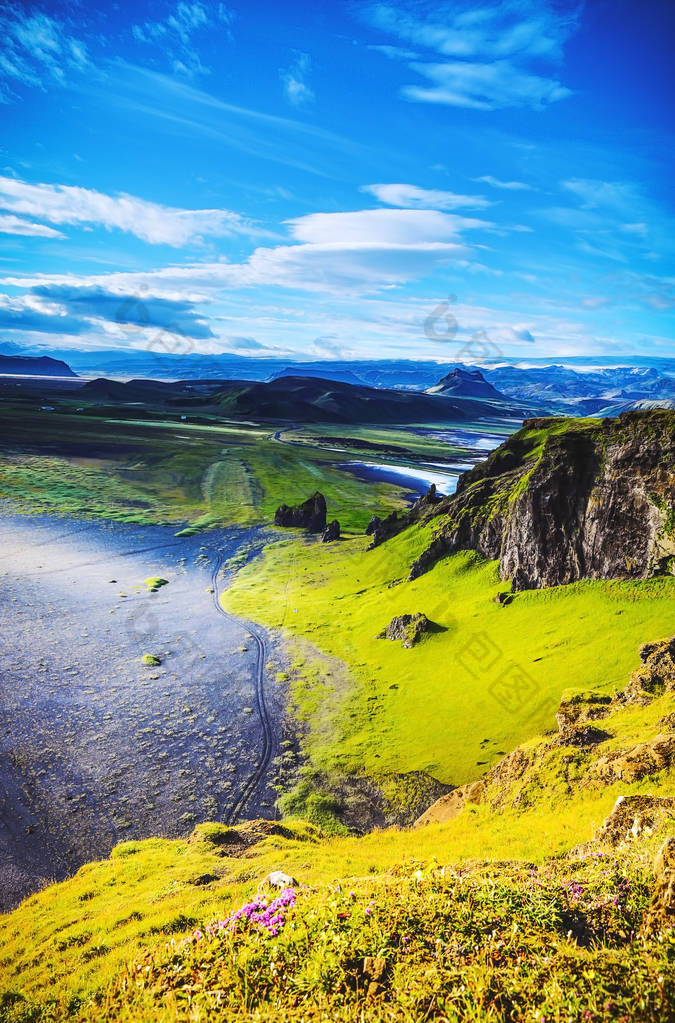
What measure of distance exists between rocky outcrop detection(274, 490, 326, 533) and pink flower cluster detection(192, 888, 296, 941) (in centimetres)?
9650

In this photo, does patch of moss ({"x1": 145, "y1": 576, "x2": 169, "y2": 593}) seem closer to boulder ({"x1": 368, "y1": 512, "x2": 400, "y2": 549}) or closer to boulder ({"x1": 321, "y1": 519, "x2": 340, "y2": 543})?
boulder ({"x1": 321, "y1": 519, "x2": 340, "y2": 543})

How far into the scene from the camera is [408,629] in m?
51.9

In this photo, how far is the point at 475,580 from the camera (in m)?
53.2

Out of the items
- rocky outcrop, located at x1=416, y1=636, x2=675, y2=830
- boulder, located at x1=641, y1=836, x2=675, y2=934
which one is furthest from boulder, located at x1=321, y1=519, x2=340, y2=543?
boulder, located at x1=641, y1=836, x2=675, y2=934

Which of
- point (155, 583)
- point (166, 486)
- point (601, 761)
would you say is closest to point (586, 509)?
point (601, 761)

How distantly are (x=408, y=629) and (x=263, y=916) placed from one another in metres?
40.2

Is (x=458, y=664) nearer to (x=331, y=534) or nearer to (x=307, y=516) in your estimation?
(x=331, y=534)

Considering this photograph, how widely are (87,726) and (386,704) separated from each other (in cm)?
2716

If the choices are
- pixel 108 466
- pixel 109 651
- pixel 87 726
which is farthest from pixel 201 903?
pixel 108 466

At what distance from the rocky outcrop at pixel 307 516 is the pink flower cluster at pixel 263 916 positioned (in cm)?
9650

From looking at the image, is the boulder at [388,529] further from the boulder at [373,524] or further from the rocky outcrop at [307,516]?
the rocky outcrop at [307,516]

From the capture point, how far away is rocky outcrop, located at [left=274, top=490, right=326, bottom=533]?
113 metres

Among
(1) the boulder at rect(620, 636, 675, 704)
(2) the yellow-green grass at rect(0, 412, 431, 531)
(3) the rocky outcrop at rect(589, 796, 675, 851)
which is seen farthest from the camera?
(2) the yellow-green grass at rect(0, 412, 431, 531)

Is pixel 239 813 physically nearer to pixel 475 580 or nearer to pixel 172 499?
pixel 475 580
